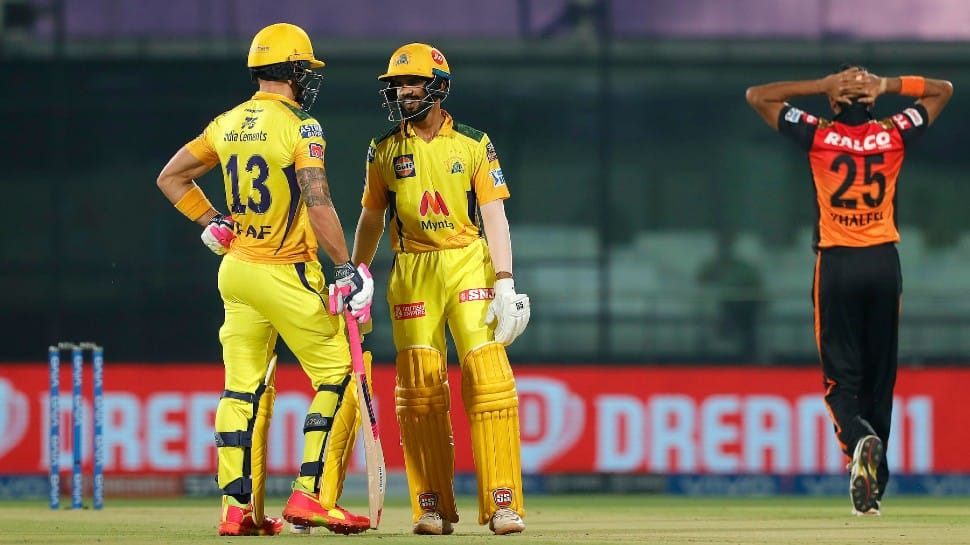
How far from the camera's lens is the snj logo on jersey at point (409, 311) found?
23.5 feet

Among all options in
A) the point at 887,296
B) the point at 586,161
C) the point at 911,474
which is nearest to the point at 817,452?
the point at 911,474

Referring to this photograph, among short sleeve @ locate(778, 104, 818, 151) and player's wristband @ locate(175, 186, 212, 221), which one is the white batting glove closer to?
player's wristband @ locate(175, 186, 212, 221)

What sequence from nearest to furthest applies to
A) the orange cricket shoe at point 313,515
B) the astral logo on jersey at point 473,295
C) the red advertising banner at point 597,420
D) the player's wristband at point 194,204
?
the orange cricket shoe at point 313,515 < the astral logo on jersey at point 473,295 < the player's wristband at point 194,204 < the red advertising banner at point 597,420

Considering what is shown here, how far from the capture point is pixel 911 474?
11.2 metres

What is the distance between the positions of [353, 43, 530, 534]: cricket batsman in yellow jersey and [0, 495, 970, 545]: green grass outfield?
225 millimetres

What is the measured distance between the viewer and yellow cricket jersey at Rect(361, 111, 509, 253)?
7156mm

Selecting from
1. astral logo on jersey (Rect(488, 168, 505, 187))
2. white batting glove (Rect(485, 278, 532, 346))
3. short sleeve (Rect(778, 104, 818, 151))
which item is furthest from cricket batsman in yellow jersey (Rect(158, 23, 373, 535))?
short sleeve (Rect(778, 104, 818, 151))

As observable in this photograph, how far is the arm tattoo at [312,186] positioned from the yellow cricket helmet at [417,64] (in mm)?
461

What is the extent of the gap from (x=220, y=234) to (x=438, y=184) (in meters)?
0.79

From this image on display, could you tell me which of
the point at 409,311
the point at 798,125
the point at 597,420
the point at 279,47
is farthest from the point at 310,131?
the point at 597,420

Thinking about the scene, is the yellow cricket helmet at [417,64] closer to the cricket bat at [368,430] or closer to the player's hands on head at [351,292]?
the player's hands on head at [351,292]

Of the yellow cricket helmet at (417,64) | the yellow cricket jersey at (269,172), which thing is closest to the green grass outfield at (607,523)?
the yellow cricket jersey at (269,172)

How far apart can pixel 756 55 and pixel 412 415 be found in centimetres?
585

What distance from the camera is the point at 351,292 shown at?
22.8 feet
